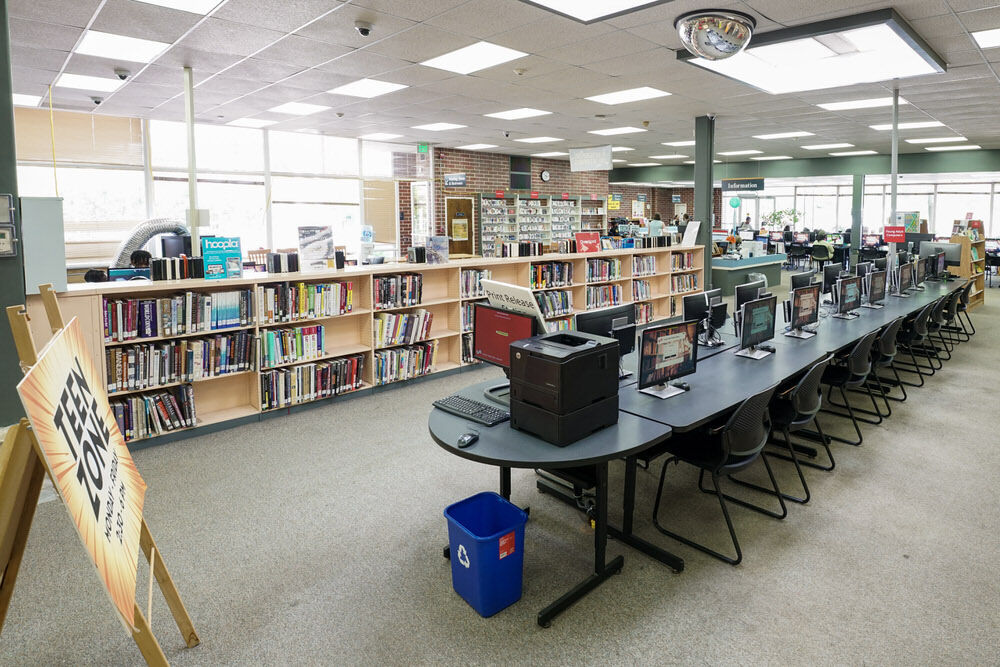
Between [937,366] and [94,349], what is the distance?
8.13m

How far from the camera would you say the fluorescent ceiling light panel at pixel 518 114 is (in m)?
8.15

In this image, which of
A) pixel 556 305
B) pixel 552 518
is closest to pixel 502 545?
pixel 552 518

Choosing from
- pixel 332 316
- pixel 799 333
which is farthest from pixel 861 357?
pixel 332 316

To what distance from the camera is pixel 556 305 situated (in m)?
7.30

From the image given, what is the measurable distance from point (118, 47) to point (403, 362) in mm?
3619

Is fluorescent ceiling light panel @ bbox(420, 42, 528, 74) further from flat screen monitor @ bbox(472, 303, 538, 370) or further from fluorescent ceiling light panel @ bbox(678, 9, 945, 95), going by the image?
flat screen monitor @ bbox(472, 303, 538, 370)

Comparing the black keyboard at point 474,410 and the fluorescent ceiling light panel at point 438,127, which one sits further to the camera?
the fluorescent ceiling light panel at point 438,127

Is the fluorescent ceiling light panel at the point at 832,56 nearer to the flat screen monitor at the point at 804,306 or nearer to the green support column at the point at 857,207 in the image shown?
the flat screen monitor at the point at 804,306

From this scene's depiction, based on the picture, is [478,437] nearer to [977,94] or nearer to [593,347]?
[593,347]

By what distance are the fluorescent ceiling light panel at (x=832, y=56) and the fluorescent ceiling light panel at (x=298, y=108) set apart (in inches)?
192

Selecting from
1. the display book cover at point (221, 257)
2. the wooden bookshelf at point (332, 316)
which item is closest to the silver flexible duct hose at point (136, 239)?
the display book cover at point (221, 257)

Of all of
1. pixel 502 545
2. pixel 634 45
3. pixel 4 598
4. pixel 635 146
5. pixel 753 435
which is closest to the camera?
pixel 4 598

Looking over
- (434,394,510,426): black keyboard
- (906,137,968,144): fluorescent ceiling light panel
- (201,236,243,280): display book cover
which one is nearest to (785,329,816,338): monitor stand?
(434,394,510,426): black keyboard

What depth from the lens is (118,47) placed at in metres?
5.09
